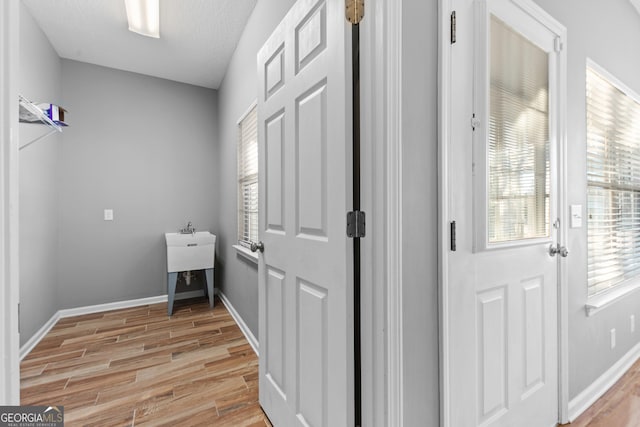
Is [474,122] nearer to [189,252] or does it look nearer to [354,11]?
[354,11]

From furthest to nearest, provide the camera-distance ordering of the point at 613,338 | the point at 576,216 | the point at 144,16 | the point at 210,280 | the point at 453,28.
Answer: the point at 210,280, the point at 144,16, the point at 613,338, the point at 576,216, the point at 453,28

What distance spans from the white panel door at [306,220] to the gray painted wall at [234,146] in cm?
70

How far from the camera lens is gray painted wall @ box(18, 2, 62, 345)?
2.23m

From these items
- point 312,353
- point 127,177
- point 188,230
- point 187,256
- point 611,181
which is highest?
point 127,177

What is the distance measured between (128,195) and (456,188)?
11.8 ft

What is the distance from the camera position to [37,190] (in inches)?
98.1

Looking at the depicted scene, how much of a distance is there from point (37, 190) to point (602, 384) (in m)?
4.37

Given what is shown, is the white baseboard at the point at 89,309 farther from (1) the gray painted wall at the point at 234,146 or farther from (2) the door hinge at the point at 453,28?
(2) the door hinge at the point at 453,28

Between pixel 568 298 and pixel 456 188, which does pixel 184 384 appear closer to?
pixel 456 188

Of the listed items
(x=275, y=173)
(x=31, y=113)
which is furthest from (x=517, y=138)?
(x=31, y=113)

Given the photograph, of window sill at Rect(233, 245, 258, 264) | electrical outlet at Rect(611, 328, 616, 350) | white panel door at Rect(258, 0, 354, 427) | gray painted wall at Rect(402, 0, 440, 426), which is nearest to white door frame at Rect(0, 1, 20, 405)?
white panel door at Rect(258, 0, 354, 427)

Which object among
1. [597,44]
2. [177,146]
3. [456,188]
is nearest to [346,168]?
[456,188]

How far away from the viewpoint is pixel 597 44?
1.72 m

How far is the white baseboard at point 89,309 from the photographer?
2.37 m
